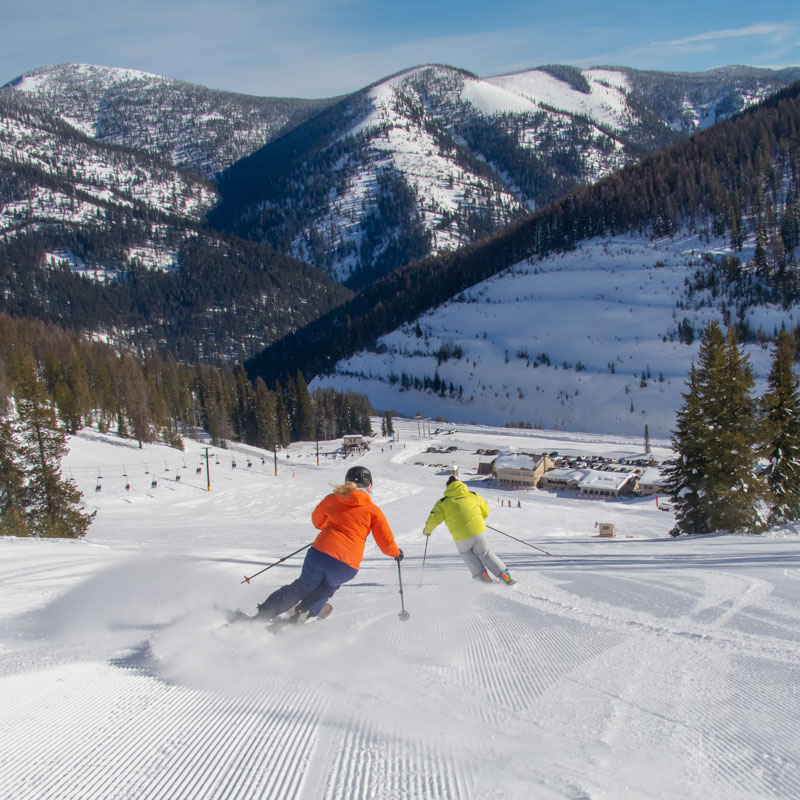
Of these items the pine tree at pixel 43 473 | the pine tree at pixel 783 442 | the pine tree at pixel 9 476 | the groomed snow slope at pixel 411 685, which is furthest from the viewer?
the pine tree at pixel 9 476

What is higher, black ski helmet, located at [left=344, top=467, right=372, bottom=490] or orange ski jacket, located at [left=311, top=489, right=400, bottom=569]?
black ski helmet, located at [left=344, top=467, right=372, bottom=490]

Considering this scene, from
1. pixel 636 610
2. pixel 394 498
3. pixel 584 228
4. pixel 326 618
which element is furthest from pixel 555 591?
pixel 584 228

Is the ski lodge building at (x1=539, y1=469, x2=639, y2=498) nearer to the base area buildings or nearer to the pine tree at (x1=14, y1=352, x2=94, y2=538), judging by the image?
the base area buildings

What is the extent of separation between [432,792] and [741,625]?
13.1 ft

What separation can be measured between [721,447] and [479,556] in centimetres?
1542

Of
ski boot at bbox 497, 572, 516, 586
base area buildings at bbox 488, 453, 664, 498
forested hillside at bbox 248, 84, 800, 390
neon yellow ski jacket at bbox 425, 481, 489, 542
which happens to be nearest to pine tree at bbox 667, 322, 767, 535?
ski boot at bbox 497, 572, 516, 586

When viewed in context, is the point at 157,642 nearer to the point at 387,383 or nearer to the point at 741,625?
the point at 741,625

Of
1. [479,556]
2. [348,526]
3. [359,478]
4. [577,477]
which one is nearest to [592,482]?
[577,477]

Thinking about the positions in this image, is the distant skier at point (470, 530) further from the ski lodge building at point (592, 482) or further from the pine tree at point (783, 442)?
the ski lodge building at point (592, 482)

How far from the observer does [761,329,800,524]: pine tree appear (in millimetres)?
20656

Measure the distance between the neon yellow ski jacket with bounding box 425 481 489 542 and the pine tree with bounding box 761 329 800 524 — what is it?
17667 mm

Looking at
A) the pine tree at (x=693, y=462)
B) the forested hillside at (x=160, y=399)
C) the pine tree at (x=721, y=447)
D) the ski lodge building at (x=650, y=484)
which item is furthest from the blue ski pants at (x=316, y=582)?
the ski lodge building at (x=650, y=484)

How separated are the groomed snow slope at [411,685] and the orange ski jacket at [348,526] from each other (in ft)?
2.35

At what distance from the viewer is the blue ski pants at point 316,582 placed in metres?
5.62
